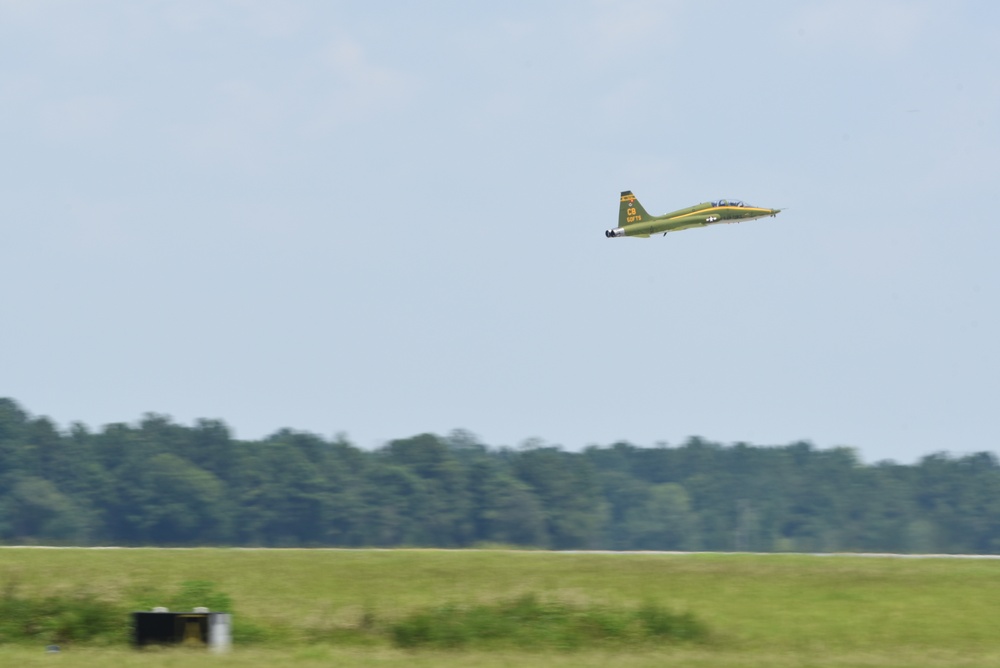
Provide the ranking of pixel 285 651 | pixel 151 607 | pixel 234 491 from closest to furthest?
1. pixel 285 651
2. pixel 151 607
3. pixel 234 491

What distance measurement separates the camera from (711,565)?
148 feet

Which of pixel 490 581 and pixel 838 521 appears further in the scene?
pixel 838 521

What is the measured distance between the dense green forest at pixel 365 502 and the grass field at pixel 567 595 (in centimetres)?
7731

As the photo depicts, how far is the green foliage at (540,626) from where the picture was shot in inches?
1395

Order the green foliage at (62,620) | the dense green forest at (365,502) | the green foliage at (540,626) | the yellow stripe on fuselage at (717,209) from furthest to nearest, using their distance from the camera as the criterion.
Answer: the dense green forest at (365,502)
the yellow stripe on fuselage at (717,209)
the green foliage at (62,620)
the green foliage at (540,626)

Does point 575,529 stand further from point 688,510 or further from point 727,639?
point 727,639

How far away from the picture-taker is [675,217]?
6141 cm

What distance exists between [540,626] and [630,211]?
2891 centimetres

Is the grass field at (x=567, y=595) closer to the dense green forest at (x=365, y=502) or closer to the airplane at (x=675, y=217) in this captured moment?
the airplane at (x=675, y=217)

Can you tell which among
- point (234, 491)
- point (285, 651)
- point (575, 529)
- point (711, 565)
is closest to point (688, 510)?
point (575, 529)

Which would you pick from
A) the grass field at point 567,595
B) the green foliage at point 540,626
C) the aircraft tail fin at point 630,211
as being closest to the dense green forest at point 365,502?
the aircraft tail fin at point 630,211

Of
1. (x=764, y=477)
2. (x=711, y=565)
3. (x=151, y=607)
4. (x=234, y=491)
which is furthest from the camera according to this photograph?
(x=764, y=477)

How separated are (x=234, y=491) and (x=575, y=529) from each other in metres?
34.2

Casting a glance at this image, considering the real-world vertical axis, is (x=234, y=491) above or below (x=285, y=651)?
above
